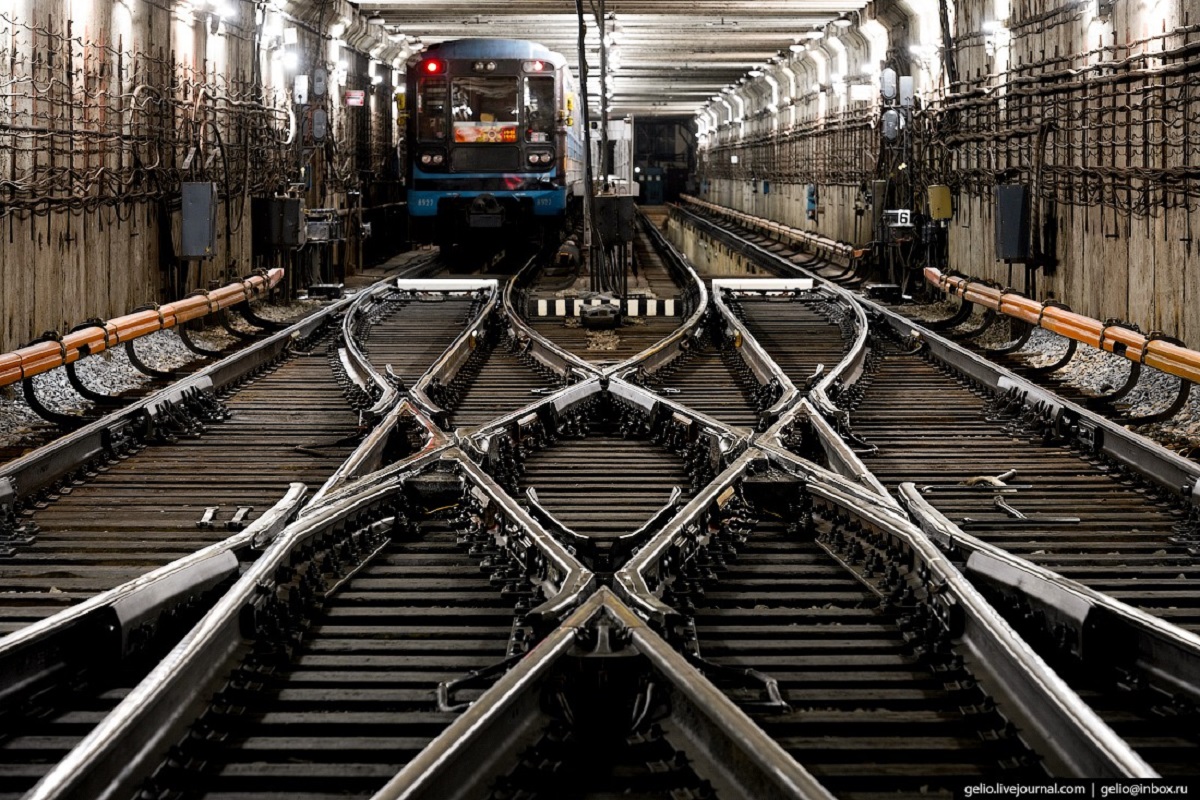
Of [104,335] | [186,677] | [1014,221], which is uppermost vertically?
[1014,221]

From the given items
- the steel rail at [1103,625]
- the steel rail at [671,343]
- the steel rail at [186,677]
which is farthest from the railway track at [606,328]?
the steel rail at [1103,625]

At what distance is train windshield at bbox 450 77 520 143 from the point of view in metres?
Result: 22.4

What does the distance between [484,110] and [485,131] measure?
34cm

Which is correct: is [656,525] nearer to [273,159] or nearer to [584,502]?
[584,502]

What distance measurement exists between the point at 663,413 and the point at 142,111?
7390 millimetres

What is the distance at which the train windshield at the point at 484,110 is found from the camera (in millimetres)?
22438

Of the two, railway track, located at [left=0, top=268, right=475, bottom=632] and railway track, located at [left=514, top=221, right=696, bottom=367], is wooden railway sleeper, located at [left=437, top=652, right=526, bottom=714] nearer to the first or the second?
railway track, located at [left=0, top=268, right=475, bottom=632]

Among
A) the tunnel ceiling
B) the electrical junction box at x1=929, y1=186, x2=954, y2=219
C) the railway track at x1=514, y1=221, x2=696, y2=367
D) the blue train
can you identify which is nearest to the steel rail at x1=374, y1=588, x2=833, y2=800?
the railway track at x1=514, y1=221, x2=696, y2=367

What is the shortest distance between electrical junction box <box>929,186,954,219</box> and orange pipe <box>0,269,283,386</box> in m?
8.12

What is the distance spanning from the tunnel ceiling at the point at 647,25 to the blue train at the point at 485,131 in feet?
3.28

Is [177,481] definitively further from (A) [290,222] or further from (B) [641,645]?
(A) [290,222]

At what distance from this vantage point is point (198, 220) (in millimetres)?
14461

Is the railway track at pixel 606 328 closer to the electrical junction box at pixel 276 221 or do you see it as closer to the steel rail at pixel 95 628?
the electrical junction box at pixel 276 221

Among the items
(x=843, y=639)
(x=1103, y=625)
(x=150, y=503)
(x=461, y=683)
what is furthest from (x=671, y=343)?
(x=461, y=683)
